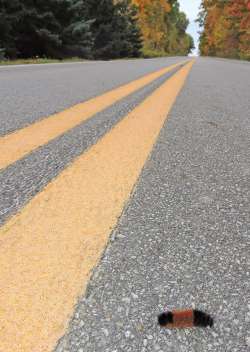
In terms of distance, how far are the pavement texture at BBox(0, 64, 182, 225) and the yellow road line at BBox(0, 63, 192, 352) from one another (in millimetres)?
43

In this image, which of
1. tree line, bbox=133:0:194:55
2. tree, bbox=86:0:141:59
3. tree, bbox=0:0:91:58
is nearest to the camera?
tree, bbox=0:0:91:58

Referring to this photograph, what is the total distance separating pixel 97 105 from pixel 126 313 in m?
2.61

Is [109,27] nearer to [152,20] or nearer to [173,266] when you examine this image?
[173,266]

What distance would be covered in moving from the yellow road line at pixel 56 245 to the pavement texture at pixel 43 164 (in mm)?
43

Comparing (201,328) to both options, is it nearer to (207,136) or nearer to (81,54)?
(207,136)

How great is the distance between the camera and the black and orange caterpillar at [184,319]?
0.71 meters

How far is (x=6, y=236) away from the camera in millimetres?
979

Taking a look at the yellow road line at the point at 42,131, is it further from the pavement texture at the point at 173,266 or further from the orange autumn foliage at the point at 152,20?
the orange autumn foliage at the point at 152,20

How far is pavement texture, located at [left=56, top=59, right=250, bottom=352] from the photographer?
0.68 meters

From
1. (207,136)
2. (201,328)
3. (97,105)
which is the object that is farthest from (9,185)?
(97,105)

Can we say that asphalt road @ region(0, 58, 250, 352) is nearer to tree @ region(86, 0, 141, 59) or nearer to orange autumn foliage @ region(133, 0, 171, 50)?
tree @ region(86, 0, 141, 59)

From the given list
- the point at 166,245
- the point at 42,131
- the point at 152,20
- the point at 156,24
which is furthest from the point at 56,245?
the point at 156,24

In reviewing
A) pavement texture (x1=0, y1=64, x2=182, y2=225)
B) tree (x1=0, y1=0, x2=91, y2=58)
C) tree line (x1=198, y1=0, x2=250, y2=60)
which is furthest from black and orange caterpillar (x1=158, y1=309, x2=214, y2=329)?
tree line (x1=198, y1=0, x2=250, y2=60)

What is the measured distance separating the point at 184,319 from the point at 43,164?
104cm
